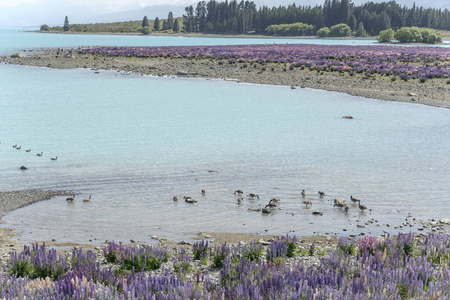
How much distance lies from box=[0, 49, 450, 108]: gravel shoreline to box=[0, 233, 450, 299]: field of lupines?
23605 mm

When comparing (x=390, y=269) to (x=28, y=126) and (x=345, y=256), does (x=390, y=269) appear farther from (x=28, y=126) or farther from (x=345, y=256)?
(x=28, y=126)

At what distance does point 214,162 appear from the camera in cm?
1472

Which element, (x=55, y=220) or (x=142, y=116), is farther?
(x=142, y=116)

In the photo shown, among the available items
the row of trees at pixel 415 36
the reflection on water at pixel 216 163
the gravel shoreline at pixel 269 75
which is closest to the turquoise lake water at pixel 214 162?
the reflection on water at pixel 216 163

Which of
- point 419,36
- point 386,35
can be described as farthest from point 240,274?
point 386,35

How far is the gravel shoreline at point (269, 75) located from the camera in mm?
31872

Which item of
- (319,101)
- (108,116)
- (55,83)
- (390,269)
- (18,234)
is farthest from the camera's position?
(55,83)

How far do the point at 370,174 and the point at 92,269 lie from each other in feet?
31.9

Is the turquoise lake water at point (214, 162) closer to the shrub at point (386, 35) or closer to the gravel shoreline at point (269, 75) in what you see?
the gravel shoreline at point (269, 75)

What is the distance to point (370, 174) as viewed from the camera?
1384 cm

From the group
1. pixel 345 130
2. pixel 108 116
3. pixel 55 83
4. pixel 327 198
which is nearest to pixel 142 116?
pixel 108 116

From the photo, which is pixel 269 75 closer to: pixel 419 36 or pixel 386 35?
pixel 419 36

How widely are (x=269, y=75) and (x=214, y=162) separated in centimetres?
2879

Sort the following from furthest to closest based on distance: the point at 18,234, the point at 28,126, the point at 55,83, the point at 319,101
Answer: the point at 55,83, the point at 319,101, the point at 28,126, the point at 18,234
